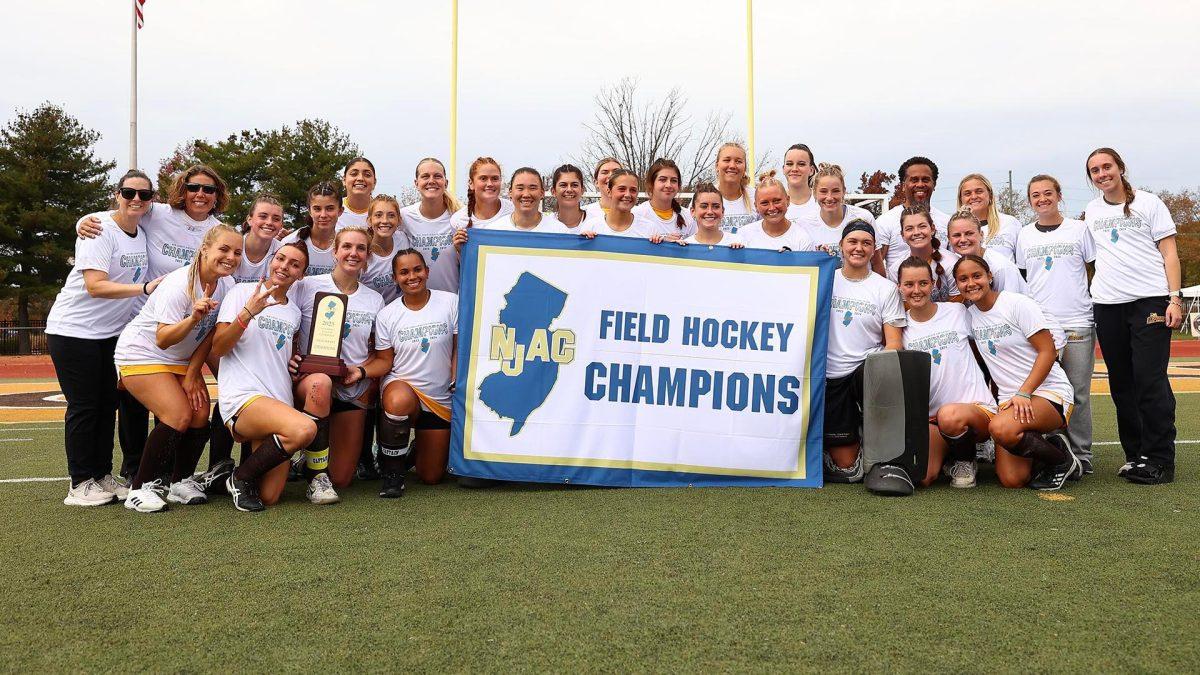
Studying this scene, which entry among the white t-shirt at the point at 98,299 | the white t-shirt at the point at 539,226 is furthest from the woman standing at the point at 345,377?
the white t-shirt at the point at 98,299

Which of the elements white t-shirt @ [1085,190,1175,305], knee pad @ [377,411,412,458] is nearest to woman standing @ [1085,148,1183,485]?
white t-shirt @ [1085,190,1175,305]

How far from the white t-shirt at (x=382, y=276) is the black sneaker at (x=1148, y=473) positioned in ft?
14.4

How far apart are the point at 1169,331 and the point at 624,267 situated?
10.0 feet

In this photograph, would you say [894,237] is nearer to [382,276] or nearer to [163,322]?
[382,276]

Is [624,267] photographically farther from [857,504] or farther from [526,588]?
[526,588]

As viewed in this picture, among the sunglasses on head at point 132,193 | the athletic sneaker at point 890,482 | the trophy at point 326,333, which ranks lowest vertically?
the athletic sneaker at point 890,482

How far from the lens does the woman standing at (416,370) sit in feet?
16.7

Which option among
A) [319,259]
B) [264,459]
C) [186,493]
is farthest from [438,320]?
[186,493]

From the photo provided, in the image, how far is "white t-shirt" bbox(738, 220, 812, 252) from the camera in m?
5.60

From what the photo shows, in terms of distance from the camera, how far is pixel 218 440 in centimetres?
513

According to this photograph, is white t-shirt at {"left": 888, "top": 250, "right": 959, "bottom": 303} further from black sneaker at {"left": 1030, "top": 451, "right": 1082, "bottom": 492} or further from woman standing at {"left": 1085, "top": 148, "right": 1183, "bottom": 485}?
black sneaker at {"left": 1030, "top": 451, "right": 1082, "bottom": 492}

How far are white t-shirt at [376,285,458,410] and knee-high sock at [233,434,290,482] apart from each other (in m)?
0.76

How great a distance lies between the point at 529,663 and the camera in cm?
250

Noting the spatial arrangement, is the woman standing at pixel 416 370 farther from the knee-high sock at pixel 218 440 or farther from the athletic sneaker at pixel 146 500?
the athletic sneaker at pixel 146 500
